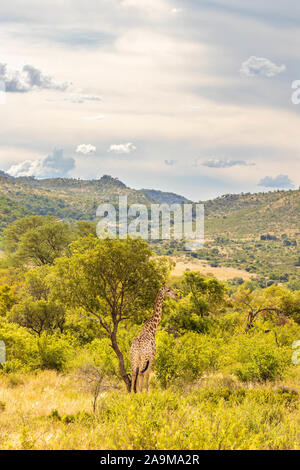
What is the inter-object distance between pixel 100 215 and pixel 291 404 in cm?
18174

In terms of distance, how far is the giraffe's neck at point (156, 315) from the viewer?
35.8ft

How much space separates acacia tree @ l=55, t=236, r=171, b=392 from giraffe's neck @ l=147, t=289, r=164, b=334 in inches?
18.4

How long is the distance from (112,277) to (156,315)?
1852 millimetres

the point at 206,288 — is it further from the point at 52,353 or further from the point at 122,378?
the point at 122,378

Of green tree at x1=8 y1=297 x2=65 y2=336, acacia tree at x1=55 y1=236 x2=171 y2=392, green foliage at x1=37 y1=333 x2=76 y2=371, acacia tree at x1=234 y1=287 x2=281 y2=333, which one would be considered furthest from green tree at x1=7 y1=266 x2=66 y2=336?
acacia tree at x1=234 y1=287 x2=281 y2=333

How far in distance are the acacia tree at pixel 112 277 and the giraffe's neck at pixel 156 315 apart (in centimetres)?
47

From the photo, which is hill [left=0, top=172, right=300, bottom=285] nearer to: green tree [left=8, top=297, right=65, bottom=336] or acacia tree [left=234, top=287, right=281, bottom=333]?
acacia tree [left=234, top=287, right=281, bottom=333]

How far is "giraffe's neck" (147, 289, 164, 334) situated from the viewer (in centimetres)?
1091

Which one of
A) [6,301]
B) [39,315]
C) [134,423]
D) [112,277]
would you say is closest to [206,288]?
[39,315]

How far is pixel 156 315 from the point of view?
11.1m

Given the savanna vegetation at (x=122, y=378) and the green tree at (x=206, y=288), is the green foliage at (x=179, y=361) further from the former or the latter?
the green tree at (x=206, y=288)

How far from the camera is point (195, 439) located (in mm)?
5672

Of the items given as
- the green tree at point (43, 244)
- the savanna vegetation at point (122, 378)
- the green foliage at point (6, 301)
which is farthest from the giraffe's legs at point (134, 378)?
the green tree at point (43, 244)

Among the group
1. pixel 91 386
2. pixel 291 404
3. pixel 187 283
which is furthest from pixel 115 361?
pixel 187 283
